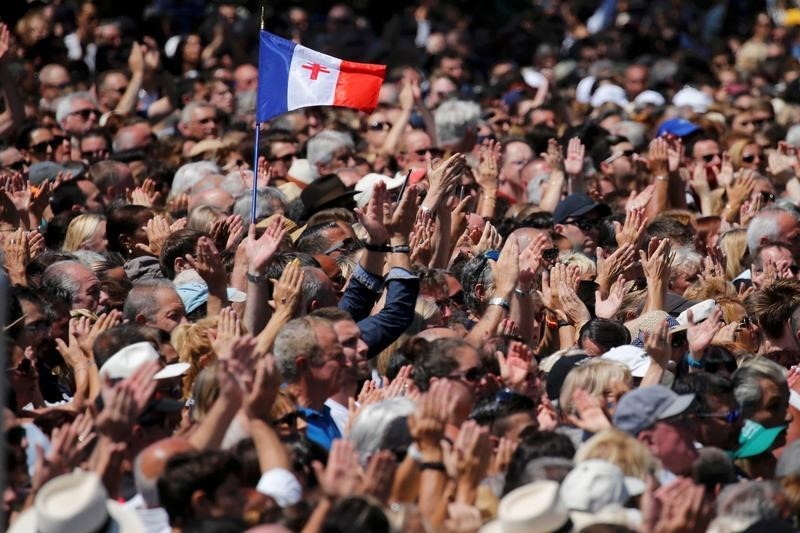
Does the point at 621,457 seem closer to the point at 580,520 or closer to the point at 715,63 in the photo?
the point at 580,520

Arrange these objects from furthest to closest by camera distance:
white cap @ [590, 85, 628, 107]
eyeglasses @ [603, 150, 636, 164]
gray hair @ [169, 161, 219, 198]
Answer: white cap @ [590, 85, 628, 107] → eyeglasses @ [603, 150, 636, 164] → gray hair @ [169, 161, 219, 198]

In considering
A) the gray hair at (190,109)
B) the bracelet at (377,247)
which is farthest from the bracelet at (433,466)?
the gray hair at (190,109)

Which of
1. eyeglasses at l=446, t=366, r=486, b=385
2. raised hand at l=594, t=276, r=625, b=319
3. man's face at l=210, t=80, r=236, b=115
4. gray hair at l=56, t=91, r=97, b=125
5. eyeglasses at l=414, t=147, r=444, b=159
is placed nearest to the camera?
eyeglasses at l=446, t=366, r=486, b=385

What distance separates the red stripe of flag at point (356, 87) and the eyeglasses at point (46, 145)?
422cm

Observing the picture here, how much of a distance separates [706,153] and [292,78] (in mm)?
5212

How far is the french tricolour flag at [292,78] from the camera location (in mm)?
10438

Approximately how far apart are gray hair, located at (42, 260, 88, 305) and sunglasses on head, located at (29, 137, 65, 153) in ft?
16.5

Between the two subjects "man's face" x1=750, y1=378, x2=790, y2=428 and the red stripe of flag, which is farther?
the red stripe of flag

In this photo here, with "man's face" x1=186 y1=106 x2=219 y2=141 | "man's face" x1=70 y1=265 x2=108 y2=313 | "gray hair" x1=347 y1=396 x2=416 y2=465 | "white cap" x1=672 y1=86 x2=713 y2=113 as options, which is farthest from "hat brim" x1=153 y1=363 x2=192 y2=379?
"white cap" x1=672 y1=86 x2=713 y2=113

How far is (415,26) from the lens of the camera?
24938 mm

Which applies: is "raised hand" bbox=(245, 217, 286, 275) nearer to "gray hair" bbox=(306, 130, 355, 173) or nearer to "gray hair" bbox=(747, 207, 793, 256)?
"gray hair" bbox=(747, 207, 793, 256)

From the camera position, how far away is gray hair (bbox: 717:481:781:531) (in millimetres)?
6223

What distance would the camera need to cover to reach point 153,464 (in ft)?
20.5

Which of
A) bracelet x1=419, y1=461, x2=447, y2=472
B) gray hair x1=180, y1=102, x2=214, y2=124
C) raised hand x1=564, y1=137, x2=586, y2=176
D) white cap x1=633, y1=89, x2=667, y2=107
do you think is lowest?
white cap x1=633, y1=89, x2=667, y2=107
